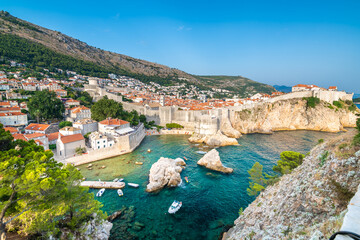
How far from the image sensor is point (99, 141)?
19.5m

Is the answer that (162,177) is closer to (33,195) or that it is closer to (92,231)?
(92,231)

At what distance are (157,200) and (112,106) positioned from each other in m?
18.9

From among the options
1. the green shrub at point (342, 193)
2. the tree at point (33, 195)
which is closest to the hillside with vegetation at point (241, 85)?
the green shrub at point (342, 193)

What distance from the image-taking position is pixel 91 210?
7.90 meters

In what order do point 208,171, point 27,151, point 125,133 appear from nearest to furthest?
point 27,151
point 208,171
point 125,133

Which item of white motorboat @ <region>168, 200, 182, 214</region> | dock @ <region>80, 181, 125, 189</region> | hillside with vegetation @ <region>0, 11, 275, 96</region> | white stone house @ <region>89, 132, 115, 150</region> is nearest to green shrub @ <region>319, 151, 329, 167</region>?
white motorboat @ <region>168, 200, 182, 214</region>

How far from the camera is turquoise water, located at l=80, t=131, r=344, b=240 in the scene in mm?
9555

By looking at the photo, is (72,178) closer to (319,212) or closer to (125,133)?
(319,212)

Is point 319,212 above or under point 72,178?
above

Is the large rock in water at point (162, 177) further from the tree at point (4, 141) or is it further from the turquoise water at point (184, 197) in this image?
the tree at point (4, 141)

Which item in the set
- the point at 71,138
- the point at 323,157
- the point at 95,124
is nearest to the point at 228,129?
the point at 95,124

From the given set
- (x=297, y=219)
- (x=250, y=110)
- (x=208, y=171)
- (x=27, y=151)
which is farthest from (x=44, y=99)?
(x=250, y=110)

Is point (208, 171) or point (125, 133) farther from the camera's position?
point (125, 133)

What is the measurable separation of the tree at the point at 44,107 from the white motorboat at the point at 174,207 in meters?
23.5
